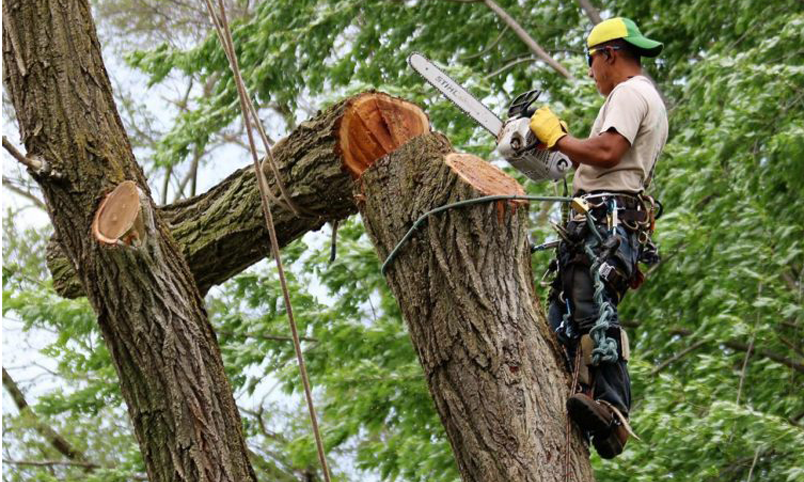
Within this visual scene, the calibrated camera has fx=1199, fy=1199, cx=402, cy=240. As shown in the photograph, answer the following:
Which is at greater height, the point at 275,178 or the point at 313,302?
the point at 313,302

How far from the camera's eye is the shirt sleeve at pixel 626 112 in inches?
131

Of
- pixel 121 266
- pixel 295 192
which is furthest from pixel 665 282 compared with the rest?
pixel 121 266

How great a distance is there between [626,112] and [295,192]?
1.18m

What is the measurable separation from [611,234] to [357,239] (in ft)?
16.9

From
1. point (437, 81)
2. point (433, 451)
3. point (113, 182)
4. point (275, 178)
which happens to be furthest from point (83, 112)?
point (433, 451)

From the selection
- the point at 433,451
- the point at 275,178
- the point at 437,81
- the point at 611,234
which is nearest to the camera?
the point at 611,234

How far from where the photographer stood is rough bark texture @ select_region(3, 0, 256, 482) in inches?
130

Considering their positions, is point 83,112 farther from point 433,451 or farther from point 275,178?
point 433,451

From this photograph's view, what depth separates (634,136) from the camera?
3.37m

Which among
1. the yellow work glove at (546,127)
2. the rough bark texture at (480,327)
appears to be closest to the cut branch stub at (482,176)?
the rough bark texture at (480,327)

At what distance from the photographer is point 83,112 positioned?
356 centimetres

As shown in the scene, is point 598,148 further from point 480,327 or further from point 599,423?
point 599,423

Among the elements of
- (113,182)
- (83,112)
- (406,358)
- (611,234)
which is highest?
(406,358)

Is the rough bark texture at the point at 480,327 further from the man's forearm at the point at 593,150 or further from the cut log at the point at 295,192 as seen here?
the cut log at the point at 295,192
